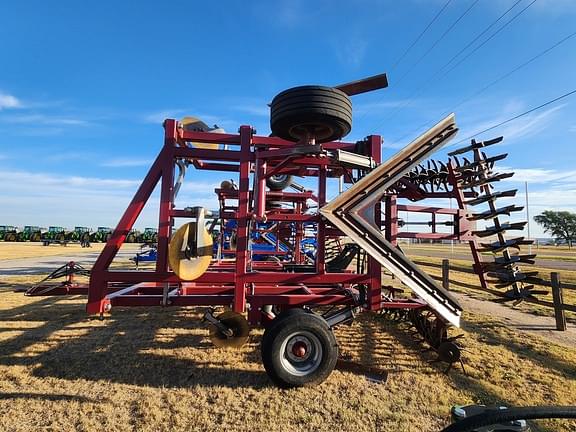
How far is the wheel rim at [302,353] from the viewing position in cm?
378

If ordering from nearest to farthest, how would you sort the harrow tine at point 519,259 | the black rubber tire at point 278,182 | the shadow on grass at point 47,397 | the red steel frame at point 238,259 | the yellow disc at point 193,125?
the shadow on grass at point 47,397 < the red steel frame at point 238,259 < the yellow disc at point 193,125 < the harrow tine at point 519,259 < the black rubber tire at point 278,182

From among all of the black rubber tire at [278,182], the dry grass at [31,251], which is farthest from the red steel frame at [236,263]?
the dry grass at [31,251]

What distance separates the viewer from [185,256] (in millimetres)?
3758

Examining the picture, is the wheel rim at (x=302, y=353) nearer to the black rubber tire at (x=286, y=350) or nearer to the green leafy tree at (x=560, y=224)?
the black rubber tire at (x=286, y=350)

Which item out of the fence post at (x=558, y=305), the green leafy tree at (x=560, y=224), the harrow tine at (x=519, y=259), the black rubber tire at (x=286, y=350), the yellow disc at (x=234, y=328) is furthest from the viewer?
the green leafy tree at (x=560, y=224)

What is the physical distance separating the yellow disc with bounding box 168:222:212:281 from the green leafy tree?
103678mm

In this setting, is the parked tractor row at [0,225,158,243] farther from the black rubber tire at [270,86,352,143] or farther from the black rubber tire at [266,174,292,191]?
the black rubber tire at [270,86,352,143]

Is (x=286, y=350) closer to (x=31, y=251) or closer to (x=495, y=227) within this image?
(x=495, y=227)

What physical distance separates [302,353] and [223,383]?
933 millimetres

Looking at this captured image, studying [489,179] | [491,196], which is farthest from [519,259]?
[489,179]

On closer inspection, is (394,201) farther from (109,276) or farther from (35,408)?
(35,408)

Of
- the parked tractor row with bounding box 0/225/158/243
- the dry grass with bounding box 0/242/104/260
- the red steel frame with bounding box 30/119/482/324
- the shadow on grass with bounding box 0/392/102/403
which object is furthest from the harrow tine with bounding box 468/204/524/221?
the parked tractor row with bounding box 0/225/158/243

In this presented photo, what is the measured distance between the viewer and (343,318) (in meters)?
4.27

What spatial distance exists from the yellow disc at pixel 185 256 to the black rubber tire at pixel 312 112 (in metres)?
1.46
